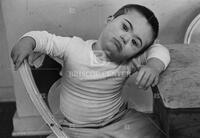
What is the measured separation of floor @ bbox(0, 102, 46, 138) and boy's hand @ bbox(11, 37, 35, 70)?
28.3 inches

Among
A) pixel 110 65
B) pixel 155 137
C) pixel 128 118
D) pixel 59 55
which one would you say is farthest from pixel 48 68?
pixel 155 137

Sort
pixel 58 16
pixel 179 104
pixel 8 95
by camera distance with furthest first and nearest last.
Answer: pixel 8 95, pixel 58 16, pixel 179 104

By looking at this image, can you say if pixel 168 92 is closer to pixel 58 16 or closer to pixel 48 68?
pixel 48 68

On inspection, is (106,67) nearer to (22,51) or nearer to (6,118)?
(22,51)

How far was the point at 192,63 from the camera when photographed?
105cm

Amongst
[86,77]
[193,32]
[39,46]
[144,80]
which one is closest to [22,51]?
[39,46]

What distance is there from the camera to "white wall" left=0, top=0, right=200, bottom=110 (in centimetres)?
135

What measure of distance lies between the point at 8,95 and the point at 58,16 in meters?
0.67

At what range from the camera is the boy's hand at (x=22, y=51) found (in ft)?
3.12

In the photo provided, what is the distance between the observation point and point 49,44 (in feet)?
3.59

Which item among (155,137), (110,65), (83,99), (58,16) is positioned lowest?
(155,137)

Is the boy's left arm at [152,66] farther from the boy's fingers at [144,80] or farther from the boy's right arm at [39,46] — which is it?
the boy's right arm at [39,46]

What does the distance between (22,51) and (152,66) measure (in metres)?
0.39

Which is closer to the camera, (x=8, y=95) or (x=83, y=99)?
(x=83, y=99)
